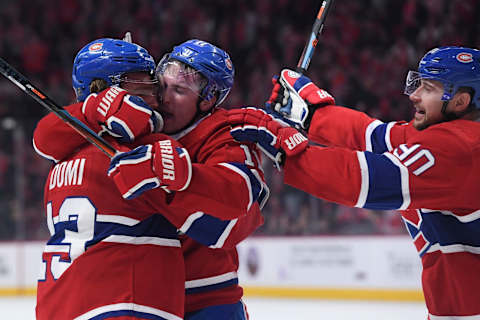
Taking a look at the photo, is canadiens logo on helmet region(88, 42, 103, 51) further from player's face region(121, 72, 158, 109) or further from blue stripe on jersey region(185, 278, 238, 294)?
blue stripe on jersey region(185, 278, 238, 294)

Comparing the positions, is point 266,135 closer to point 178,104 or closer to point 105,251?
point 178,104

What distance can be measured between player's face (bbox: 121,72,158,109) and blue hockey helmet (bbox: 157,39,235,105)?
0.11 metres

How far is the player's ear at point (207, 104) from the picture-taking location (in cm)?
183

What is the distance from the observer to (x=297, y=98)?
206 centimetres

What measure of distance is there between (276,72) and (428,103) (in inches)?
239

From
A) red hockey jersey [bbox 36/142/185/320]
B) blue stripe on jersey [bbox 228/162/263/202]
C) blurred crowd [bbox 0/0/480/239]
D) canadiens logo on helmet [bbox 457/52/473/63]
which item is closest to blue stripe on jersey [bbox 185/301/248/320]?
red hockey jersey [bbox 36/142/185/320]

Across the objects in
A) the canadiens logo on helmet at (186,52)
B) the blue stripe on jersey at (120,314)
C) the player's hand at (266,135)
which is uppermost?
the canadiens logo on helmet at (186,52)

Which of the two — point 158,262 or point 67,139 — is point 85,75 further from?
point 158,262

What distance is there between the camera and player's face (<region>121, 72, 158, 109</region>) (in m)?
1.71

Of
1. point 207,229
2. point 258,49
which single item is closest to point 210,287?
point 207,229

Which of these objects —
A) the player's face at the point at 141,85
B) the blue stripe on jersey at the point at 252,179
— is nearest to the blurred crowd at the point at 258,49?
the player's face at the point at 141,85

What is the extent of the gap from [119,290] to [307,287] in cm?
439

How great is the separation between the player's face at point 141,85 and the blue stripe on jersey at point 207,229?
0.37 metres

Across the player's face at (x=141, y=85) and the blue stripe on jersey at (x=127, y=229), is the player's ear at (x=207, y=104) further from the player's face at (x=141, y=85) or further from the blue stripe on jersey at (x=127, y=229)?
the blue stripe on jersey at (x=127, y=229)
